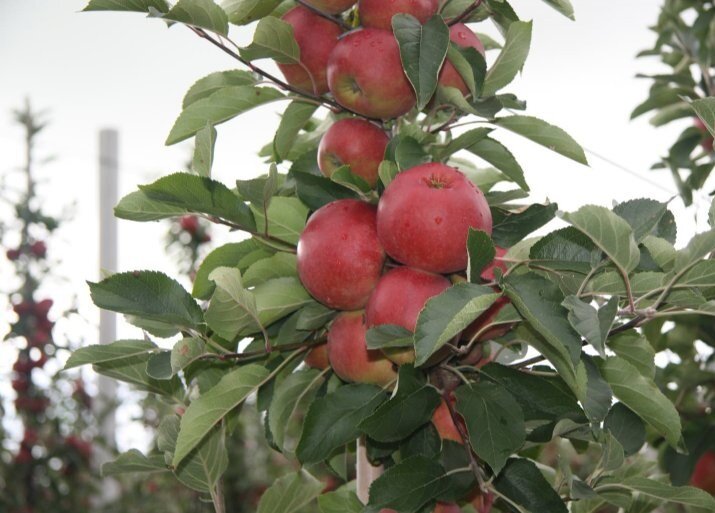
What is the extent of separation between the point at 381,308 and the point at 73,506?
112 inches

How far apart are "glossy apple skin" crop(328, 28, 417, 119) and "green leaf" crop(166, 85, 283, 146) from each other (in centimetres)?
7

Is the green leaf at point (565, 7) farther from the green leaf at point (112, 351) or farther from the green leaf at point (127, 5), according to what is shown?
the green leaf at point (112, 351)

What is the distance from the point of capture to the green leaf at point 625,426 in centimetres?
72

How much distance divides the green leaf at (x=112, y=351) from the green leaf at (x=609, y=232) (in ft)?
1.12

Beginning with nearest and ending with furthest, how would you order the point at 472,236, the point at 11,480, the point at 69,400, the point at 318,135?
the point at 472,236
the point at 318,135
the point at 11,480
the point at 69,400

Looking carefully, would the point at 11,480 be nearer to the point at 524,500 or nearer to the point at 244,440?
the point at 244,440

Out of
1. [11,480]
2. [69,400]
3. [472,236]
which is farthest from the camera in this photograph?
[69,400]

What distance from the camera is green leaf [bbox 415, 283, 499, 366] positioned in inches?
21.5

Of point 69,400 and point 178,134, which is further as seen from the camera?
point 69,400

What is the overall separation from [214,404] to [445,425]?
18cm

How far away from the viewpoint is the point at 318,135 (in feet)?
2.92

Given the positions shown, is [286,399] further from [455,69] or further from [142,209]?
[455,69]

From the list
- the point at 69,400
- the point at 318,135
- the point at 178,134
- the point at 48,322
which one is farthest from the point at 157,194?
the point at 69,400

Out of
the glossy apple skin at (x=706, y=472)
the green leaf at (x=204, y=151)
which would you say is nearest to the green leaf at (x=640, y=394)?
the green leaf at (x=204, y=151)
